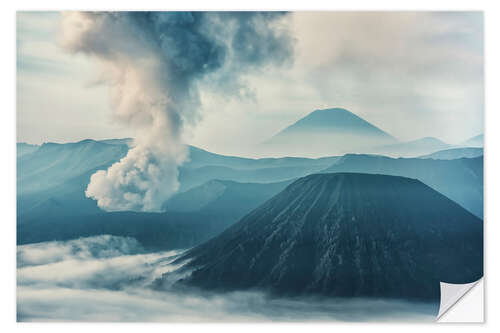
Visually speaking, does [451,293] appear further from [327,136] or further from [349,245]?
[327,136]

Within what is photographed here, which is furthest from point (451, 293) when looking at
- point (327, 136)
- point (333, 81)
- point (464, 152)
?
point (333, 81)

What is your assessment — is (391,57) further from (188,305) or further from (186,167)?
(188,305)

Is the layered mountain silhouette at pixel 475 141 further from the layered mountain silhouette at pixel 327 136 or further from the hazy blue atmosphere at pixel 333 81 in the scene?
the layered mountain silhouette at pixel 327 136

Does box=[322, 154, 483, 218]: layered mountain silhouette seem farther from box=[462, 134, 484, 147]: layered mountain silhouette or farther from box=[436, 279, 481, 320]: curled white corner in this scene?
box=[436, 279, 481, 320]: curled white corner

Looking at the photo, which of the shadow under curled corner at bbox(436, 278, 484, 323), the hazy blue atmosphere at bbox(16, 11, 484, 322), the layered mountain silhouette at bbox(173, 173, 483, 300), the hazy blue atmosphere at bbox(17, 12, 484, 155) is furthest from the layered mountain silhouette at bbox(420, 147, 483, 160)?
the shadow under curled corner at bbox(436, 278, 484, 323)

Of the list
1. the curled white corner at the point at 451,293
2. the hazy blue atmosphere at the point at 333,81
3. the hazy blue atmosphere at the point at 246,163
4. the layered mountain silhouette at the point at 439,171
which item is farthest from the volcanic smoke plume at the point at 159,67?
the curled white corner at the point at 451,293

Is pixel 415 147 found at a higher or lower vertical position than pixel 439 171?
higher
